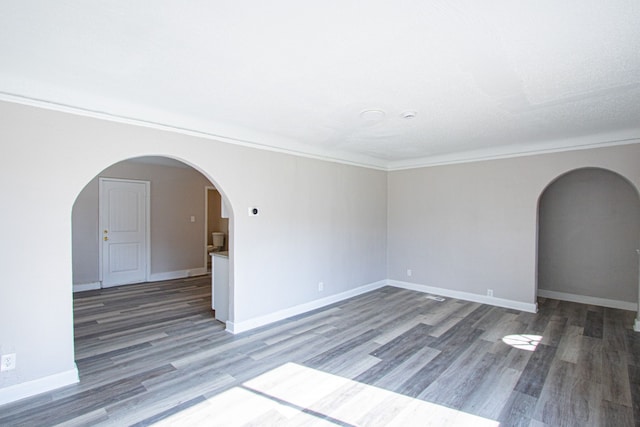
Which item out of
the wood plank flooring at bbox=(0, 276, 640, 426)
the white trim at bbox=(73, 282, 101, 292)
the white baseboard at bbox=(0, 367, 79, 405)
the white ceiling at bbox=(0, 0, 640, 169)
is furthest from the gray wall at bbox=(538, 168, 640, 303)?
the white trim at bbox=(73, 282, 101, 292)

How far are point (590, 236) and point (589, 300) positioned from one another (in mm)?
1021

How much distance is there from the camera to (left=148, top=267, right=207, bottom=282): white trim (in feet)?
21.9

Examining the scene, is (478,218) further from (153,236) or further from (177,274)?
(153,236)

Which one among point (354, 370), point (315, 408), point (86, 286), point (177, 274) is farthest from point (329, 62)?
point (177, 274)

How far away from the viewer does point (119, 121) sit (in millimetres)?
2988

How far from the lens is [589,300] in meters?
5.07

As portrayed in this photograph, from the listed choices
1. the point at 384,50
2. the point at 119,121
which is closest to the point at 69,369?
the point at 119,121

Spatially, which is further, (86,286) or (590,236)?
(86,286)

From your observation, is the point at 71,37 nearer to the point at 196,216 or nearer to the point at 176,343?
the point at 176,343

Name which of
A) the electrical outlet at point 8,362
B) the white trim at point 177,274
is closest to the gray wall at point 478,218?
the white trim at point 177,274

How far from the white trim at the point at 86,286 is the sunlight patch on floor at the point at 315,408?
4.75m

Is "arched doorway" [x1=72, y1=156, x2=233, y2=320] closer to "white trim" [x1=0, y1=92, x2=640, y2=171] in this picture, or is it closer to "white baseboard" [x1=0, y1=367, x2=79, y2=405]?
"white trim" [x1=0, y1=92, x2=640, y2=171]

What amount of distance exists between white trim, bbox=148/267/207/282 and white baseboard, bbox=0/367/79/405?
4.14m

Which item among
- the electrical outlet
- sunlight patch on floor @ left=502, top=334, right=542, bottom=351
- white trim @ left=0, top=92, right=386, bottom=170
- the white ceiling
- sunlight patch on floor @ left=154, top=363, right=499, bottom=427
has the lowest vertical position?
sunlight patch on floor @ left=154, top=363, right=499, bottom=427
